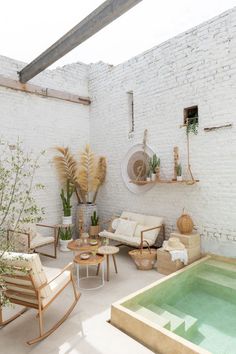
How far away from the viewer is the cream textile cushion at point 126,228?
19.0ft

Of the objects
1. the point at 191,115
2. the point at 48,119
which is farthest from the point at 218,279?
the point at 48,119

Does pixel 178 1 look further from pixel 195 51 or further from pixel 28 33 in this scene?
pixel 28 33

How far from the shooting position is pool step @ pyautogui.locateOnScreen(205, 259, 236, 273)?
14.5 ft

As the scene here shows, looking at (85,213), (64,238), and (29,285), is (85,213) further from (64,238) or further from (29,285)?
(29,285)

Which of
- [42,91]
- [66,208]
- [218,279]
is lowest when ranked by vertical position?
[218,279]

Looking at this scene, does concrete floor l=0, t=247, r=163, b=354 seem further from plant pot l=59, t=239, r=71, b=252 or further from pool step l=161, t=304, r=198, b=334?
plant pot l=59, t=239, r=71, b=252

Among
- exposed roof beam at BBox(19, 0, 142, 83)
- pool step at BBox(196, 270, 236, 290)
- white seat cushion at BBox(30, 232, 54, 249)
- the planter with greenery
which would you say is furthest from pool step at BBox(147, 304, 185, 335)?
exposed roof beam at BBox(19, 0, 142, 83)

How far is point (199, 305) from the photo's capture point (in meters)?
3.80

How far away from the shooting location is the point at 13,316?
3385 millimetres

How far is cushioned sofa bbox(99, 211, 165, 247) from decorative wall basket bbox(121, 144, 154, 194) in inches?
26.8

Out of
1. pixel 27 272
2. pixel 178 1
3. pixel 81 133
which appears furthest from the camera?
pixel 81 133

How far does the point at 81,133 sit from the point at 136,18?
3.86 meters

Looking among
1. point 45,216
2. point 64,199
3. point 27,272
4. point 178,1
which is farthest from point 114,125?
point 27,272

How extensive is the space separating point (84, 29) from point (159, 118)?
2.55m
